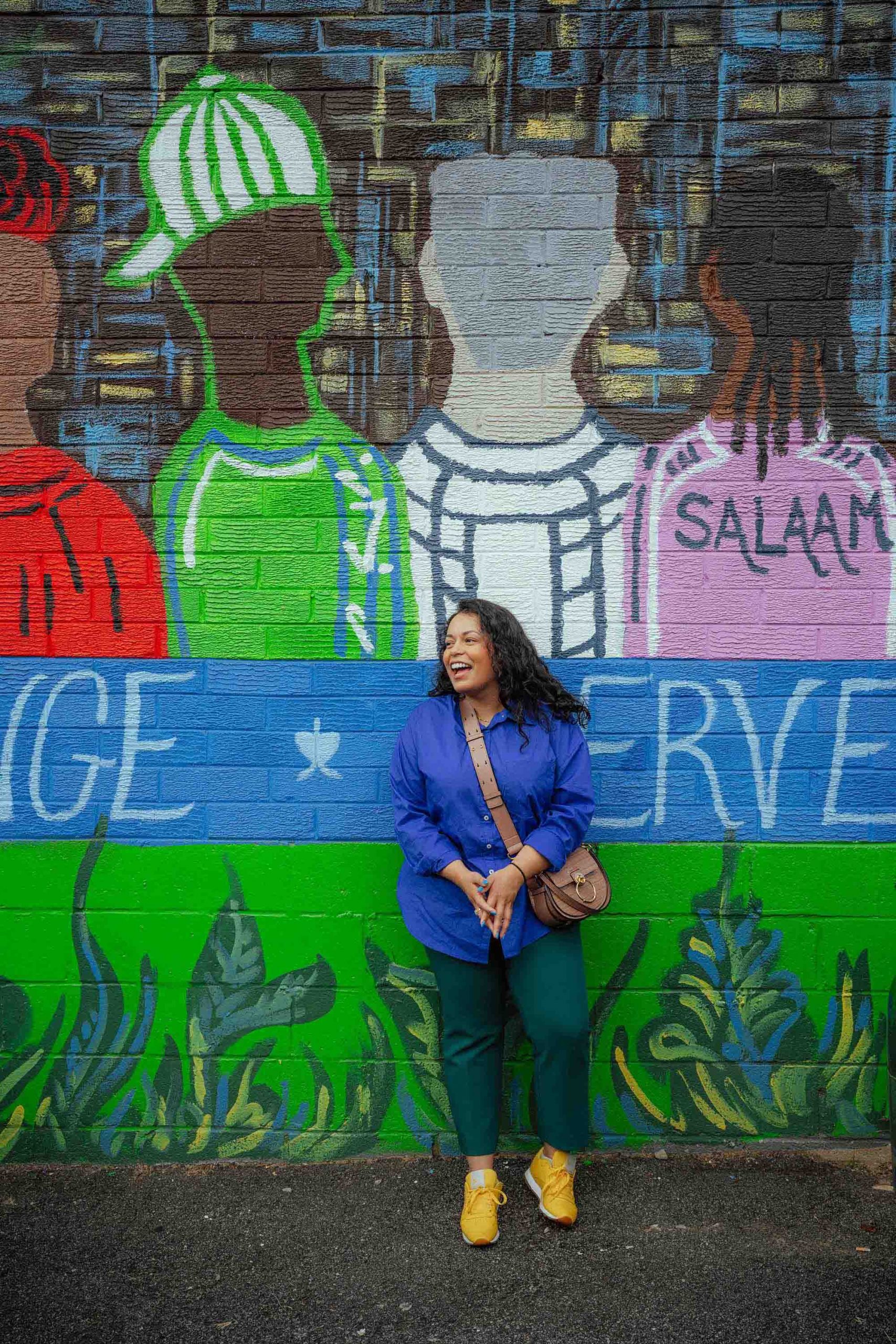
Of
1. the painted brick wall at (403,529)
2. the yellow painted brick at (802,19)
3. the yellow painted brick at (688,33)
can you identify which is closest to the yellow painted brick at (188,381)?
the painted brick wall at (403,529)

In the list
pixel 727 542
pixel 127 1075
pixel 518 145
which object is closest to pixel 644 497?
pixel 727 542

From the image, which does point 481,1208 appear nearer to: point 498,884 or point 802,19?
point 498,884

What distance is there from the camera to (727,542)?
3.44 meters

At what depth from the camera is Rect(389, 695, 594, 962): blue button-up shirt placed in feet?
9.93

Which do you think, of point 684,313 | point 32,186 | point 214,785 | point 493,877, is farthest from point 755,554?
point 32,186

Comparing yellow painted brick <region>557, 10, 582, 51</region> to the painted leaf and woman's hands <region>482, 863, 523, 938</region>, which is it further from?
the painted leaf

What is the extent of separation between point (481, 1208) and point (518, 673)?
5.36 feet

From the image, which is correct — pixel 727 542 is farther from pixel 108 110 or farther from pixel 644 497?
pixel 108 110

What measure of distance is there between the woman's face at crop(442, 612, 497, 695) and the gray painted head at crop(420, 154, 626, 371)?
0.97 m

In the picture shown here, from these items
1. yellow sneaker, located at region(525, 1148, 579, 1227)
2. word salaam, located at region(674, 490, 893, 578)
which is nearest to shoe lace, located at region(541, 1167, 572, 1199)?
yellow sneaker, located at region(525, 1148, 579, 1227)

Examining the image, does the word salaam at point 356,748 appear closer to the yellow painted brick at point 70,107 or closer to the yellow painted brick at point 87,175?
Result: the yellow painted brick at point 87,175

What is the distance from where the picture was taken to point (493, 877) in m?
2.95

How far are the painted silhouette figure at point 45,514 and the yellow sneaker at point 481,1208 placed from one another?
2.01 metres

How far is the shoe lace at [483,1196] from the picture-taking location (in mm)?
3070
